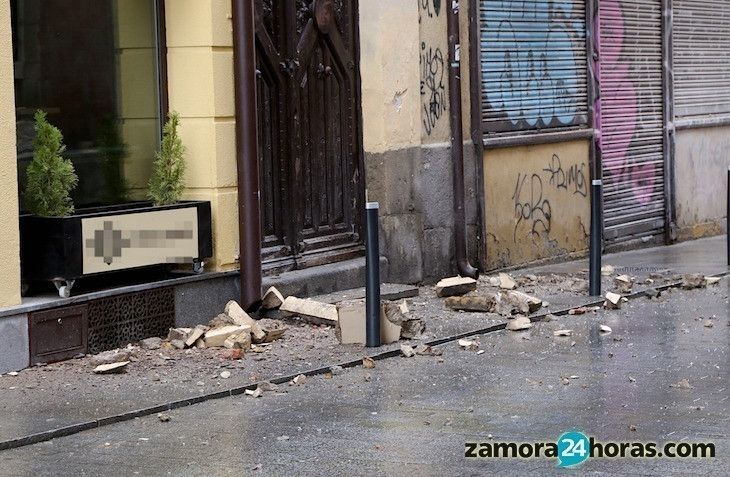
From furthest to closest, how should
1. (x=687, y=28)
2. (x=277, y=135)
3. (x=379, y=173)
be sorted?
(x=687, y=28), (x=379, y=173), (x=277, y=135)

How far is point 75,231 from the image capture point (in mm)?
9406

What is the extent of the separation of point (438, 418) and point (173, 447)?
1404 millimetres

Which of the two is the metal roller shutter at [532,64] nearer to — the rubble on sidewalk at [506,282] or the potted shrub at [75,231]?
the rubble on sidewalk at [506,282]

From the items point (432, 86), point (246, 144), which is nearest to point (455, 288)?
point (432, 86)

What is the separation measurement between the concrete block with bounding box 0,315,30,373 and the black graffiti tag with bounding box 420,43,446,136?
5265mm

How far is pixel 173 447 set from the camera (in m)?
7.01

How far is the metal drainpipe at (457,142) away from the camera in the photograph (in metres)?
13.5

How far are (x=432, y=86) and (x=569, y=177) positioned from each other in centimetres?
282

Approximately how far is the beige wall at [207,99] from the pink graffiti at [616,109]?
6444 millimetres

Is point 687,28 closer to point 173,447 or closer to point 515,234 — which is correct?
point 515,234

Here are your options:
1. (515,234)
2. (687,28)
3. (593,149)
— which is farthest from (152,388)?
(687,28)

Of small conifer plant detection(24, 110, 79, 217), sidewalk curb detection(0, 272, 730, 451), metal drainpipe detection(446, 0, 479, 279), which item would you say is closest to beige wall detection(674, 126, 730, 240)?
metal drainpipe detection(446, 0, 479, 279)

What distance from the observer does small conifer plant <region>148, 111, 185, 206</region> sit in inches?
414

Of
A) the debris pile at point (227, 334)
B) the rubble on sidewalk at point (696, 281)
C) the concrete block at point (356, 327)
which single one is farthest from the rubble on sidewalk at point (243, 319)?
the rubble on sidewalk at point (696, 281)
